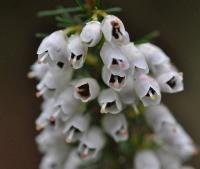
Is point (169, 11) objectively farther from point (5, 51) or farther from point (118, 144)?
point (118, 144)

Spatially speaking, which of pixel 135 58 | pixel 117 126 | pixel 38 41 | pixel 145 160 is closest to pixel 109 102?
pixel 117 126

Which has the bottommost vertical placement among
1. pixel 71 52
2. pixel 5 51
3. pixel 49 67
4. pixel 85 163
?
pixel 5 51

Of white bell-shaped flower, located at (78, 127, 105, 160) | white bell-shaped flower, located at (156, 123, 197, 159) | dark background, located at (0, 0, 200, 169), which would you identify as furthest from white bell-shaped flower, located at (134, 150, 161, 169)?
dark background, located at (0, 0, 200, 169)

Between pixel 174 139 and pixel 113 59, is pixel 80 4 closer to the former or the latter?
pixel 113 59

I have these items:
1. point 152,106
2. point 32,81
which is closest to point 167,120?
point 152,106

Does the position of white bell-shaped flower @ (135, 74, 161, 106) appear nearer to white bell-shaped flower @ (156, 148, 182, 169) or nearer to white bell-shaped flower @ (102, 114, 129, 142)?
white bell-shaped flower @ (102, 114, 129, 142)

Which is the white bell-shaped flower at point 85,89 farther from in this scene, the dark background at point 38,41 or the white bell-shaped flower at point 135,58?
the dark background at point 38,41
